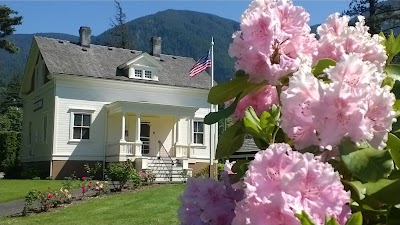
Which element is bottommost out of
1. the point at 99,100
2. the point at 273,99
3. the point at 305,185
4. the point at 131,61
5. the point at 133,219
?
the point at 133,219

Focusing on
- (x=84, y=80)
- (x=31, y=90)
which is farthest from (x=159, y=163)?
(x=31, y=90)

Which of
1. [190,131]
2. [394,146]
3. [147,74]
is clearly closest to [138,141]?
[190,131]

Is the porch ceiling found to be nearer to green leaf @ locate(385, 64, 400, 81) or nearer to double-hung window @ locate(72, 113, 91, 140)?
double-hung window @ locate(72, 113, 91, 140)

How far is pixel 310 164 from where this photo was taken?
1241 millimetres

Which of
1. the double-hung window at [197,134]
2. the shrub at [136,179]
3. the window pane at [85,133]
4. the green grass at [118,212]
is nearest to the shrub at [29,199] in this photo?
the green grass at [118,212]

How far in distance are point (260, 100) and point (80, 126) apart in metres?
27.3

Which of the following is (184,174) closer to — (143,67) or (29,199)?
(143,67)

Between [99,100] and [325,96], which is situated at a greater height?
[99,100]

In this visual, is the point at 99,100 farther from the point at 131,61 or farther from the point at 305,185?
the point at 305,185

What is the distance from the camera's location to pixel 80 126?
2827 centimetres

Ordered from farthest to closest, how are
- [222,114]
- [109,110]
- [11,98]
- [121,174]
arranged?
[11,98] → [109,110] → [121,174] → [222,114]

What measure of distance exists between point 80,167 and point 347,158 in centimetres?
2732

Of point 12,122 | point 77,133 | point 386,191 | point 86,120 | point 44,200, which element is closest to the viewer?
point 386,191

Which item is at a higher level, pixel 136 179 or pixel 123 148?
pixel 123 148
